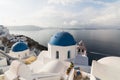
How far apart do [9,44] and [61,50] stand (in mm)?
41993

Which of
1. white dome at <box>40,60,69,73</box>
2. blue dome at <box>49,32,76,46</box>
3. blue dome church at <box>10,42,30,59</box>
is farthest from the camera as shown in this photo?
blue dome church at <box>10,42,30,59</box>

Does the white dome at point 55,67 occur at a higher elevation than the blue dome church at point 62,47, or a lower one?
lower

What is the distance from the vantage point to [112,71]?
9875mm

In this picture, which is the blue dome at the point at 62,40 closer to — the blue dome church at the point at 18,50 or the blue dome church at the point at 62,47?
the blue dome church at the point at 62,47

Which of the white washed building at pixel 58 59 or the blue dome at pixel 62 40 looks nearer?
the white washed building at pixel 58 59

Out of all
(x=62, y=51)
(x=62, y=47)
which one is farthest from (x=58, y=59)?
(x=62, y=47)

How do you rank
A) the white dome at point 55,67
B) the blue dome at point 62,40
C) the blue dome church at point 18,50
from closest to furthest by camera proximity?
the white dome at point 55,67, the blue dome at point 62,40, the blue dome church at point 18,50

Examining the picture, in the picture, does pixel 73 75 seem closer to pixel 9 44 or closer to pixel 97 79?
pixel 97 79

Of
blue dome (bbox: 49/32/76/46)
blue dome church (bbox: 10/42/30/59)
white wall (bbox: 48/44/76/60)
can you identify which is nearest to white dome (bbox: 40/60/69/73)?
white wall (bbox: 48/44/76/60)

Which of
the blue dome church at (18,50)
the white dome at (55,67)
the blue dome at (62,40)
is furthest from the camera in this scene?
the blue dome church at (18,50)

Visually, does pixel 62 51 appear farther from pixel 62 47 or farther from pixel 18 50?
pixel 18 50

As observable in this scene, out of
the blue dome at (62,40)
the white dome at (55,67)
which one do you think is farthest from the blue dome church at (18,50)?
the white dome at (55,67)

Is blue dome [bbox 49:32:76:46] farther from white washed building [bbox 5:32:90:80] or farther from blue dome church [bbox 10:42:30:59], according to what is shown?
blue dome church [bbox 10:42:30:59]

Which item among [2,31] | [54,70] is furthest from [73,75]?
[2,31]
